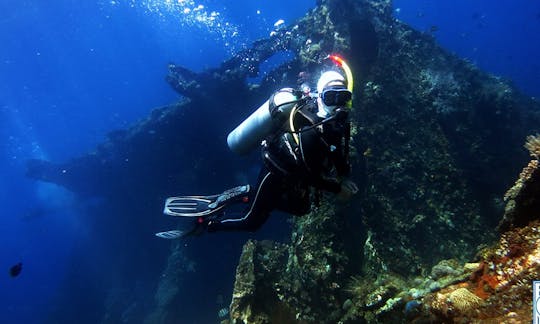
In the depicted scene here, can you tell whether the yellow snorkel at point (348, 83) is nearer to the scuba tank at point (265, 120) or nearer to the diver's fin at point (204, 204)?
the scuba tank at point (265, 120)

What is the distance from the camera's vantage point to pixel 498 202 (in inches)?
382

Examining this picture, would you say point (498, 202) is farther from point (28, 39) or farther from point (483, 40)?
point (483, 40)

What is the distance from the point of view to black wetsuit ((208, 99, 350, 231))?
3660 mm

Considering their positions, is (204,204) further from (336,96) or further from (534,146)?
(534,146)

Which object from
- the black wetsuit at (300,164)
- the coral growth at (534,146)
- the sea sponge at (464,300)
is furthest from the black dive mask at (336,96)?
the coral growth at (534,146)

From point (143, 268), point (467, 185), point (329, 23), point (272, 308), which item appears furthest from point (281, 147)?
point (143, 268)

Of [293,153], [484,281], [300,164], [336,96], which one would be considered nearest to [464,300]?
[484,281]

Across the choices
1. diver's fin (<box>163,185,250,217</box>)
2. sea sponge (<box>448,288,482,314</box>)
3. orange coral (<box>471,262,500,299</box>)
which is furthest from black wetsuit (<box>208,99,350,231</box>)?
orange coral (<box>471,262,500,299</box>)

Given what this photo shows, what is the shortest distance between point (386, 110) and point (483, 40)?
516ft

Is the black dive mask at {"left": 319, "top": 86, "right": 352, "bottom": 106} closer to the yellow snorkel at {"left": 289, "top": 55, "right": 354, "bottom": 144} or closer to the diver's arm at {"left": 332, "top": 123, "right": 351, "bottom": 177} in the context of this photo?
the yellow snorkel at {"left": 289, "top": 55, "right": 354, "bottom": 144}

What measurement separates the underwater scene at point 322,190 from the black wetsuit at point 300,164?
2 centimetres

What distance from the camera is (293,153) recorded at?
13.1 ft

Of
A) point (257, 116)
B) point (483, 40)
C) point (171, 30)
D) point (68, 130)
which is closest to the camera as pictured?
point (257, 116)

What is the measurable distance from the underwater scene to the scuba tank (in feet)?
0.10
